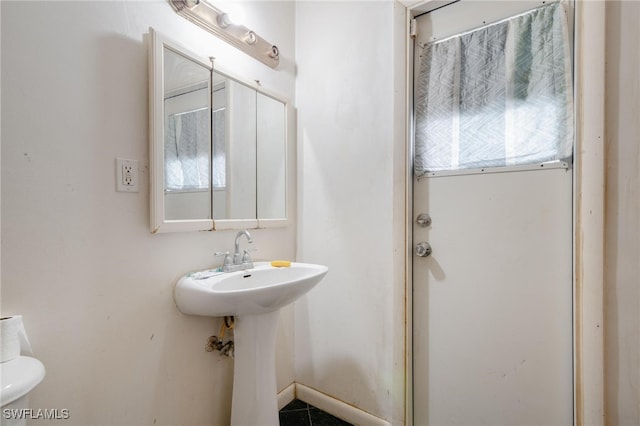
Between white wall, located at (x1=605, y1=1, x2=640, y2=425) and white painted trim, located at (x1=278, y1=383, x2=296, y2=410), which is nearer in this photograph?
white wall, located at (x1=605, y1=1, x2=640, y2=425)

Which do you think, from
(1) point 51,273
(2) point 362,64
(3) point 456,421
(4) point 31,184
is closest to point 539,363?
(3) point 456,421

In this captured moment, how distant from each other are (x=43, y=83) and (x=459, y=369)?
→ 5.80ft

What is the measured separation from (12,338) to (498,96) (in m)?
1.72

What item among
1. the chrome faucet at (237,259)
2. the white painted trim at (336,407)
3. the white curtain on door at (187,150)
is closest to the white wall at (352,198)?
the white painted trim at (336,407)

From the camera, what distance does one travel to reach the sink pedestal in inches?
48.6

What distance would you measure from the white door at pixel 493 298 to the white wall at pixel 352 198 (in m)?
0.14

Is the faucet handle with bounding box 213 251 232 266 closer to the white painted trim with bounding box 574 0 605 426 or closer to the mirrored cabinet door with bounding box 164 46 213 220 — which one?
the mirrored cabinet door with bounding box 164 46 213 220

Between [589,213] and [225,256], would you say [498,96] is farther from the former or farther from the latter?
[225,256]

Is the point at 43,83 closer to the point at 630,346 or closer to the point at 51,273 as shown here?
→ the point at 51,273

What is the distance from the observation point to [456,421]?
4.41ft

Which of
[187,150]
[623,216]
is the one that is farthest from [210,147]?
[623,216]

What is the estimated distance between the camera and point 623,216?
971 millimetres

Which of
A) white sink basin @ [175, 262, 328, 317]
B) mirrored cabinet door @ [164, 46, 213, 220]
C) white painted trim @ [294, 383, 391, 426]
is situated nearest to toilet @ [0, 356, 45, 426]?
white sink basin @ [175, 262, 328, 317]

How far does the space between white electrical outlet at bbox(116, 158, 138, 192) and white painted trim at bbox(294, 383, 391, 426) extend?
1335 millimetres
